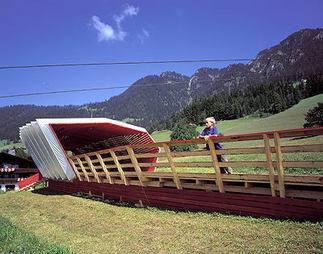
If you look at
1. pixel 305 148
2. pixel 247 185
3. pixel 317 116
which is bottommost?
pixel 317 116

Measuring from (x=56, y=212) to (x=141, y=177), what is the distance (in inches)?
143

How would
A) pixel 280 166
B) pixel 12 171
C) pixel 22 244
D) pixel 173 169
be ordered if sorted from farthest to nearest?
pixel 12 171 < pixel 173 169 < pixel 22 244 < pixel 280 166

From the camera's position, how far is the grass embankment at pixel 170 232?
4566 mm

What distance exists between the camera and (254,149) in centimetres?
566

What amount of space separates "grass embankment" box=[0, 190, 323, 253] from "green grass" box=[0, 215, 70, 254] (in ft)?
1.22

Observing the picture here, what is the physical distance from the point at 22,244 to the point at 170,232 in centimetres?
325

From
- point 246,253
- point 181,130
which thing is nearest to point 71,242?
point 246,253

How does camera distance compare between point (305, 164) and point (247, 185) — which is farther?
point (247, 185)

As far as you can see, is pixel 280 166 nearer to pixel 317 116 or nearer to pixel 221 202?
pixel 221 202

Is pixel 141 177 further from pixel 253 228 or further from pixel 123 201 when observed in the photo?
pixel 253 228

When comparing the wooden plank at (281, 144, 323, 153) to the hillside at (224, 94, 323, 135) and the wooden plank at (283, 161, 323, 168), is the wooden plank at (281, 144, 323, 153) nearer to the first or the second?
the wooden plank at (283, 161, 323, 168)

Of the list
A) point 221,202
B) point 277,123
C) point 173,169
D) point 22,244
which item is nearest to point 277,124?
point 277,123

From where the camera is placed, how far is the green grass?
491cm

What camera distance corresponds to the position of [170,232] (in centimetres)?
585
